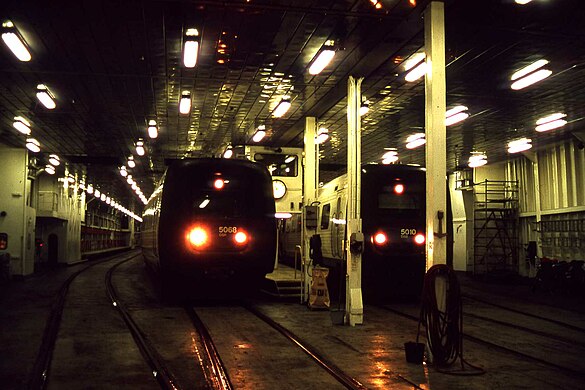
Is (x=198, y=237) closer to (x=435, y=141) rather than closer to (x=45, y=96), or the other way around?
(x=45, y=96)

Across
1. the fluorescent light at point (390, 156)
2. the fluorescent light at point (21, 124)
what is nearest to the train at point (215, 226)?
the fluorescent light at point (21, 124)

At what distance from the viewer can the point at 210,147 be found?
21344 mm

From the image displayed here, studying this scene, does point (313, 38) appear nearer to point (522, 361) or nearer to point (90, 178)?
point (522, 361)

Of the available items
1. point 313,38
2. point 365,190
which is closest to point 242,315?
point 365,190

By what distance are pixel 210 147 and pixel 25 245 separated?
25.7 feet

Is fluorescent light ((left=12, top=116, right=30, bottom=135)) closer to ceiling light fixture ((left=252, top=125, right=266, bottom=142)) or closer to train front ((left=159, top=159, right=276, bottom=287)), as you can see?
train front ((left=159, top=159, right=276, bottom=287))

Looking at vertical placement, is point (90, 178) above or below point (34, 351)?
above

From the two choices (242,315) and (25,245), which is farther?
(25,245)

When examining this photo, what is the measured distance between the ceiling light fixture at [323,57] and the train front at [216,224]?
3.18 meters

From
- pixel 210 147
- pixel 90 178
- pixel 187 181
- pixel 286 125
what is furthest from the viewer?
pixel 90 178

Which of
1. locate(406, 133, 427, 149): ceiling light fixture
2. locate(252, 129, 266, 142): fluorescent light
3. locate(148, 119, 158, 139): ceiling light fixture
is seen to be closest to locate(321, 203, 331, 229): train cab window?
locate(252, 129, 266, 142): fluorescent light

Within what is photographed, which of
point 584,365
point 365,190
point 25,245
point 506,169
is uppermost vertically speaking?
point 506,169

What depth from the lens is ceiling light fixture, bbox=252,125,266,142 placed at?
57.6 ft

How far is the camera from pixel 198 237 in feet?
42.9
